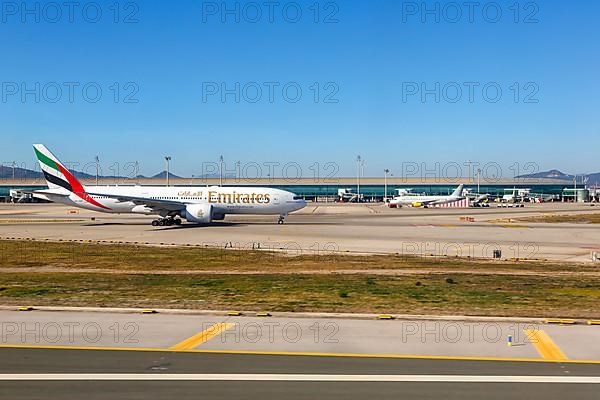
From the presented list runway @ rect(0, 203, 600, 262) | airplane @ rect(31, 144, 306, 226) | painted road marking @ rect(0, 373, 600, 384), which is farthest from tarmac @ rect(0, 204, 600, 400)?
airplane @ rect(31, 144, 306, 226)

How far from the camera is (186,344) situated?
1172 cm

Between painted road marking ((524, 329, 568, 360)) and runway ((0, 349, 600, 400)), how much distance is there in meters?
0.60

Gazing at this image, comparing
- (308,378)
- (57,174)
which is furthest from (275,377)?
(57,174)

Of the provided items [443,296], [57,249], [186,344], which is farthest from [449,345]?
[57,249]

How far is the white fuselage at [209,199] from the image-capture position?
59.1m

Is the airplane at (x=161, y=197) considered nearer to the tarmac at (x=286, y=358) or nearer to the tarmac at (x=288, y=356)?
the tarmac at (x=288, y=356)

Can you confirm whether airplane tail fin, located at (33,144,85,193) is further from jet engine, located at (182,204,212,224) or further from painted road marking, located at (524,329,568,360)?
painted road marking, located at (524,329,568,360)

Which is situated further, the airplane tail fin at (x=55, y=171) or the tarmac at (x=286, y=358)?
the airplane tail fin at (x=55, y=171)

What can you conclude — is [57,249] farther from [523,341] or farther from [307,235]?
[523,341]

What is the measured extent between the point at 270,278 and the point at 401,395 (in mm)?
14611

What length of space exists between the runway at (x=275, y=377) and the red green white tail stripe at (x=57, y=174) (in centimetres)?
5113

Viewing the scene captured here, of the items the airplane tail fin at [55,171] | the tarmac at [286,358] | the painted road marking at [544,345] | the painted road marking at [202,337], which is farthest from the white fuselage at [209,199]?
the painted road marking at [544,345]

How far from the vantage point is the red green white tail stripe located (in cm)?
5934

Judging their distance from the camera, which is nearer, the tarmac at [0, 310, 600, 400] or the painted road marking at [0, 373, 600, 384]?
the tarmac at [0, 310, 600, 400]
